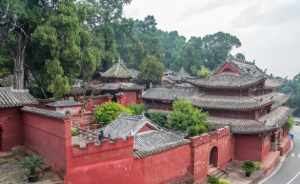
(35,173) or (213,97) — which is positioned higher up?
(213,97)

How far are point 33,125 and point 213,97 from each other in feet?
48.5

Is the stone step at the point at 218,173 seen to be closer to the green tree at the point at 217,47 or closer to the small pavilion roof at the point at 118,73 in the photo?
the small pavilion roof at the point at 118,73

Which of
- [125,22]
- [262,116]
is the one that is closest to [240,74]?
[262,116]

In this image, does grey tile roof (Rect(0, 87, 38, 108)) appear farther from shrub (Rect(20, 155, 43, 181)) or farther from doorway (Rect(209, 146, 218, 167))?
doorway (Rect(209, 146, 218, 167))

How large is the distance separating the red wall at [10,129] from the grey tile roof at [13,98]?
15.3 inches

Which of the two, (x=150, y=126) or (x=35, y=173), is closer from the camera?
(x=35, y=173)

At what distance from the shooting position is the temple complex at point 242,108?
20.3m

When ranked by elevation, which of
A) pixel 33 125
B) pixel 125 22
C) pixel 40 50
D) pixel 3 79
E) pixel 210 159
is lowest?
pixel 210 159

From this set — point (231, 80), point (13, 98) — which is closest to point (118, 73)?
point (231, 80)

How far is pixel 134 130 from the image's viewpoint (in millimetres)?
16062

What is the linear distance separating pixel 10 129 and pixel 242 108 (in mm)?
15011

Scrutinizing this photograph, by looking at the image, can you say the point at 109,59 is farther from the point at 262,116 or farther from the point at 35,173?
the point at 35,173

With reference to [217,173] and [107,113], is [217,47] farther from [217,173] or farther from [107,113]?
[217,173]

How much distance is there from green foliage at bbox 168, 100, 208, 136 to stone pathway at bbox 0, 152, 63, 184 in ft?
34.5
